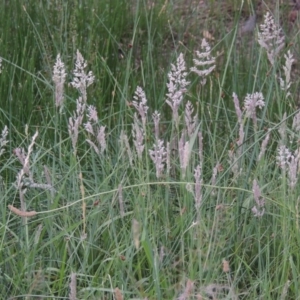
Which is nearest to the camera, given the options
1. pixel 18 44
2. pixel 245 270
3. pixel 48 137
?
pixel 245 270

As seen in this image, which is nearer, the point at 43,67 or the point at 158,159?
the point at 158,159

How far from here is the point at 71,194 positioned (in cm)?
259

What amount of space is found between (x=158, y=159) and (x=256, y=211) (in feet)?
1.02

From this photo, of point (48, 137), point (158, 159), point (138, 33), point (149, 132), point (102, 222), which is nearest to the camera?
point (158, 159)

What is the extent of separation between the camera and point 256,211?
2076mm

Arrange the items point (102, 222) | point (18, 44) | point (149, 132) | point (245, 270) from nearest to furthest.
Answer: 1. point (245, 270)
2. point (102, 222)
3. point (149, 132)
4. point (18, 44)

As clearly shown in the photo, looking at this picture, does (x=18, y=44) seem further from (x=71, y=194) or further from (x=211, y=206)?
(x=211, y=206)

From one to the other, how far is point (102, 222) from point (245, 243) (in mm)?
466

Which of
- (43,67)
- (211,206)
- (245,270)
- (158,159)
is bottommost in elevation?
(245,270)

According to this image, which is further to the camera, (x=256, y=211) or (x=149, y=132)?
(x=149, y=132)

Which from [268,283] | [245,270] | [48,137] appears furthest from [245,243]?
[48,137]

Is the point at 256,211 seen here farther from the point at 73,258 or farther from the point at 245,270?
the point at 73,258

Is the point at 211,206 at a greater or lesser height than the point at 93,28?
lesser

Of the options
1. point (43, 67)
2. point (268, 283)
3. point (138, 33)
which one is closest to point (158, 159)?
point (268, 283)
